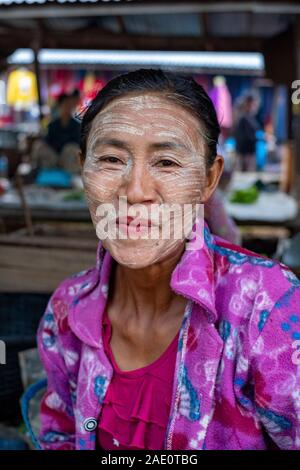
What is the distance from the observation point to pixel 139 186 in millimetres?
1215

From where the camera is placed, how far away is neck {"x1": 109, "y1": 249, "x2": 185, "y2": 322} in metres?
1.36

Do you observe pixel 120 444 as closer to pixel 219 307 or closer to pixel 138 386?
pixel 138 386

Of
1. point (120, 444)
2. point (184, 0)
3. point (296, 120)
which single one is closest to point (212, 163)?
point (120, 444)

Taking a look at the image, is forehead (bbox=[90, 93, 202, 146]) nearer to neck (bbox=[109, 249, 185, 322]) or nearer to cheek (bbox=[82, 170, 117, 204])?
cheek (bbox=[82, 170, 117, 204])

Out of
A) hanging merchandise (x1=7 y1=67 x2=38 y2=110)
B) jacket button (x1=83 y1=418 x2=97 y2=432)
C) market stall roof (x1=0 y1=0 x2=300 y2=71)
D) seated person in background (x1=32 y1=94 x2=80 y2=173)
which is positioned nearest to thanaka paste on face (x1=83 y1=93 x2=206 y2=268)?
jacket button (x1=83 y1=418 x2=97 y2=432)

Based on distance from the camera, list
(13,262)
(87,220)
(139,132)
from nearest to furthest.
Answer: (139,132), (13,262), (87,220)

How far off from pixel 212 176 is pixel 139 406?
2.07ft

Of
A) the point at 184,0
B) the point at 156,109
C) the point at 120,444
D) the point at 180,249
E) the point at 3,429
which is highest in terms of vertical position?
the point at 184,0

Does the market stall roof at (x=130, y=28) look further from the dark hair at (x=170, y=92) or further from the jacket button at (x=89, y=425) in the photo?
the jacket button at (x=89, y=425)

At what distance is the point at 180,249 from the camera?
136 centimetres

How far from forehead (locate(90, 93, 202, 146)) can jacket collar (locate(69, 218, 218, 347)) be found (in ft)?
0.83

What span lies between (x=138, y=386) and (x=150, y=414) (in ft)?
0.25

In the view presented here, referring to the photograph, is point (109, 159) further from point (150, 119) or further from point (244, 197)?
point (244, 197)

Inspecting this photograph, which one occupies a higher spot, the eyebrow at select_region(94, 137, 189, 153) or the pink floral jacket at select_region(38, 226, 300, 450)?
the eyebrow at select_region(94, 137, 189, 153)
